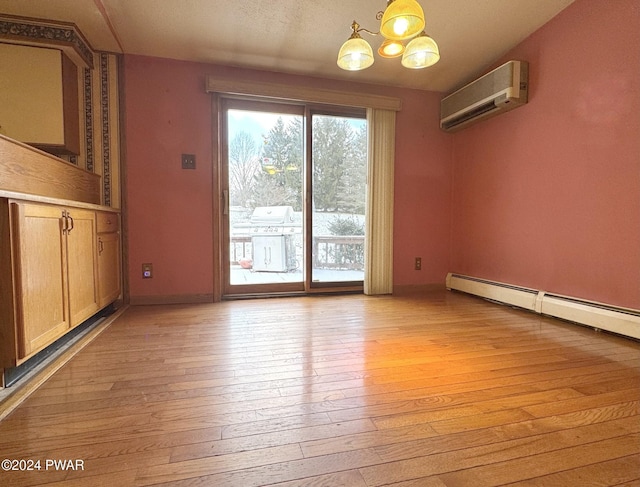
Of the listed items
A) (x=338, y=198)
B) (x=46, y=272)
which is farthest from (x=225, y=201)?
(x=46, y=272)

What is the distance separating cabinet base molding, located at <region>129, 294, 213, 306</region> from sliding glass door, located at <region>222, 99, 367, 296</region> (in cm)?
24

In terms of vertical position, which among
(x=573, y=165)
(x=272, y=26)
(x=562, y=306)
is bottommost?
(x=562, y=306)

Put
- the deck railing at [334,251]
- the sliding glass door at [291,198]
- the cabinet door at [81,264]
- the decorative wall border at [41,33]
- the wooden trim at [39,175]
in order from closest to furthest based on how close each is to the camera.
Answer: the wooden trim at [39,175]
the cabinet door at [81,264]
the decorative wall border at [41,33]
the sliding glass door at [291,198]
the deck railing at [334,251]

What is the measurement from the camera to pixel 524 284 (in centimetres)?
295

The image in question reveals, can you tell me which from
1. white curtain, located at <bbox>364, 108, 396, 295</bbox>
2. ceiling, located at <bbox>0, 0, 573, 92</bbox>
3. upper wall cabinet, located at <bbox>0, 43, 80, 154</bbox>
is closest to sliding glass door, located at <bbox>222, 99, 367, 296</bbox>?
white curtain, located at <bbox>364, 108, 396, 295</bbox>

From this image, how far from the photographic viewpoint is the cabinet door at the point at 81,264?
195 centimetres

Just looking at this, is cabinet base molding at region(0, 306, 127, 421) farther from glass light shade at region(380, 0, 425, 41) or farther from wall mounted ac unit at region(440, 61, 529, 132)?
wall mounted ac unit at region(440, 61, 529, 132)

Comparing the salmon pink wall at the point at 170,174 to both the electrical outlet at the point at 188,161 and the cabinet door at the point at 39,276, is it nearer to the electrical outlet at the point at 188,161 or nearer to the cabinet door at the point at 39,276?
the electrical outlet at the point at 188,161

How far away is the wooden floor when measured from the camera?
97 centimetres

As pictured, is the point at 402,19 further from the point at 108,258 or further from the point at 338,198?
the point at 108,258

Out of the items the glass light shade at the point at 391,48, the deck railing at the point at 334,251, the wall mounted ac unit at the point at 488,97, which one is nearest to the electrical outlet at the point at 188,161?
the deck railing at the point at 334,251

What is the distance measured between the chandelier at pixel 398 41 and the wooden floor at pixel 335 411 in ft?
5.76

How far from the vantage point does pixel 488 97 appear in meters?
3.01

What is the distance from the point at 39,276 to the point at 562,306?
3477 mm
